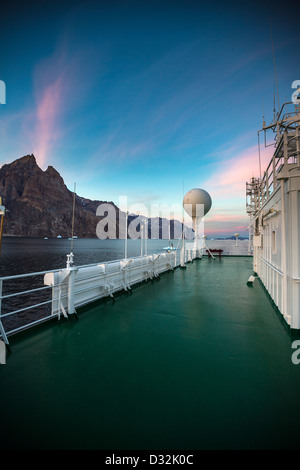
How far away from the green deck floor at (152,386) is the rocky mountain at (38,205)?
145 metres

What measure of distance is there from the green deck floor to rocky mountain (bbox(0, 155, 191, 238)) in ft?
475

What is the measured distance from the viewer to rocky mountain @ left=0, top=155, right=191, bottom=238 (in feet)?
509

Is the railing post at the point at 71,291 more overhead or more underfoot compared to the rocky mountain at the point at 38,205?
more underfoot

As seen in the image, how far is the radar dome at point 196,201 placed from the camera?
1967 centimetres

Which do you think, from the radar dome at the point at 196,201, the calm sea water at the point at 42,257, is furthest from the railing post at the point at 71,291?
the calm sea water at the point at 42,257

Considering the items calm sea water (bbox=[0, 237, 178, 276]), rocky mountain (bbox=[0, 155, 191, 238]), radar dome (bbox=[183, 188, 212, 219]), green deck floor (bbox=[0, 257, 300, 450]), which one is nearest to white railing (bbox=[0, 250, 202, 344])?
green deck floor (bbox=[0, 257, 300, 450])

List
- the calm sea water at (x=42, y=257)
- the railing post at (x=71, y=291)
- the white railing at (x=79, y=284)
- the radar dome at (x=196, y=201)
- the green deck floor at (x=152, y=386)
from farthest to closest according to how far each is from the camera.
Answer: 1. the calm sea water at (x=42, y=257)
2. the radar dome at (x=196, y=201)
3. the railing post at (x=71, y=291)
4. the white railing at (x=79, y=284)
5. the green deck floor at (x=152, y=386)

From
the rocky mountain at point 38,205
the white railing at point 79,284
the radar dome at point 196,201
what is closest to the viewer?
the white railing at point 79,284

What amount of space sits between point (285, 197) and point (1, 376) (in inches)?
219

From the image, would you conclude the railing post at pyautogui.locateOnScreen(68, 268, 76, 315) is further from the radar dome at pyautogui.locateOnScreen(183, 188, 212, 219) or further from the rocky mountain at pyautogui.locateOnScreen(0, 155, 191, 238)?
the rocky mountain at pyautogui.locateOnScreen(0, 155, 191, 238)

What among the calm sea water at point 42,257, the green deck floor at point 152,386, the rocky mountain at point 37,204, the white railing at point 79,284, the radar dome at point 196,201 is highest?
the rocky mountain at point 37,204

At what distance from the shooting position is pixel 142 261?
30.5 ft

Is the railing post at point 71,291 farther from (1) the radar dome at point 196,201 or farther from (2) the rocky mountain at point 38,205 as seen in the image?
(2) the rocky mountain at point 38,205

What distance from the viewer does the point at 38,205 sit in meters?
160
